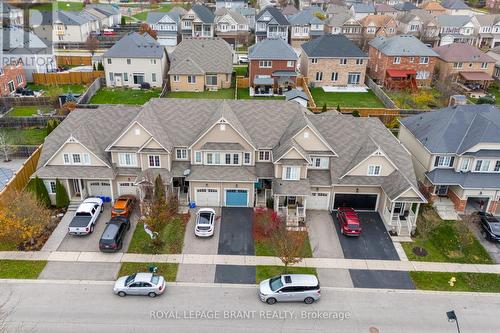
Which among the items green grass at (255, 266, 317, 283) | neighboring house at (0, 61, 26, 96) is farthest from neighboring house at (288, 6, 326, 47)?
green grass at (255, 266, 317, 283)

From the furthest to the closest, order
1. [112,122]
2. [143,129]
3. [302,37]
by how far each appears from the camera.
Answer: [302,37] → [112,122] → [143,129]

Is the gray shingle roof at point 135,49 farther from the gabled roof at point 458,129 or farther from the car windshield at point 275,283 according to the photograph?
the car windshield at point 275,283

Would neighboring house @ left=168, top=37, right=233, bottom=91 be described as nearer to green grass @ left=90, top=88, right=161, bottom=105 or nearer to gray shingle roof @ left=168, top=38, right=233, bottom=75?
gray shingle roof @ left=168, top=38, right=233, bottom=75

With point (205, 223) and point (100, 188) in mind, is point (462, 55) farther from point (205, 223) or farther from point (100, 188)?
point (100, 188)

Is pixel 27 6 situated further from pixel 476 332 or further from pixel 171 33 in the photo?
pixel 476 332

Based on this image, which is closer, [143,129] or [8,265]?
[8,265]

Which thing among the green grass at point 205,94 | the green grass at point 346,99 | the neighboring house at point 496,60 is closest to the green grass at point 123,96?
the green grass at point 205,94

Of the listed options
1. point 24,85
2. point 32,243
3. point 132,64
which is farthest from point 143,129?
point 24,85
